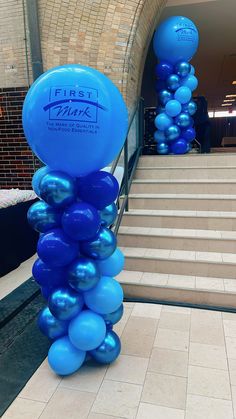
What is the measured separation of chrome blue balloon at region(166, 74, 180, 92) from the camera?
4.11m

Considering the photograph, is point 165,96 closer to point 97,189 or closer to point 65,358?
point 97,189

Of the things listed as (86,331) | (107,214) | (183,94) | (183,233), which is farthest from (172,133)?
(86,331)

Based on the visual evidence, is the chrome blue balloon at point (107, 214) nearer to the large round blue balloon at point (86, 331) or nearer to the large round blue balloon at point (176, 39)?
the large round blue balloon at point (86, 331)

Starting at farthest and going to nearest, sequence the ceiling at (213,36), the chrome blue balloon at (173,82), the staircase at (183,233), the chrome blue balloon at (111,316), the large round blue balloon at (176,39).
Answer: the ceiling at (213,36) < the chrome blue balloon at (173,82) < the large round blue balloon at (176,39) < the staircase at (183,233) < the chrome blue balloon at (111,316)

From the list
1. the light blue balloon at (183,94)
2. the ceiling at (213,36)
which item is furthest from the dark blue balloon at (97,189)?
the ceiling at (213,36)

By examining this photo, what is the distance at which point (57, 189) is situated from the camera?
4.85 feet

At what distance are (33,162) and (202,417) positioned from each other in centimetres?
335

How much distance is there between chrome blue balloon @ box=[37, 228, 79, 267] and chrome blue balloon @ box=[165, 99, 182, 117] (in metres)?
3.05

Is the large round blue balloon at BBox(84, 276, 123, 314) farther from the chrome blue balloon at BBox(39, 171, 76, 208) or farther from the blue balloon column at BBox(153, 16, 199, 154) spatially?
the blue balloon column at BBox(153, 16, 199, 154)

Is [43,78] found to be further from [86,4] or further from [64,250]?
[86,4]

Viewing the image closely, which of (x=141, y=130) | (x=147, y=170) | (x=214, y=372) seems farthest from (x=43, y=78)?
(x=141, y=130)

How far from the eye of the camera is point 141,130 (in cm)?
454

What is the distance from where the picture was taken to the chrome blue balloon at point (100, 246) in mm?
1601

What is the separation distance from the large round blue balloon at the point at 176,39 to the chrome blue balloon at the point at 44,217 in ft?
11.2
